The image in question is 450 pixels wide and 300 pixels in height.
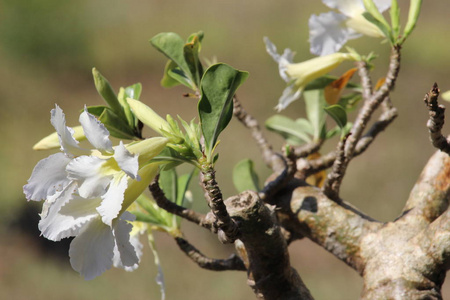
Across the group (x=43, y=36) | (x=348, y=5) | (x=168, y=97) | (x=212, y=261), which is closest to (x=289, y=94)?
(x=348, y=5)

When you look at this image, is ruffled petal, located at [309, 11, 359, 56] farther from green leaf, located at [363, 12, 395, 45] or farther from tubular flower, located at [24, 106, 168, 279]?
tubular flower, located at [24, 106, 168, 279]

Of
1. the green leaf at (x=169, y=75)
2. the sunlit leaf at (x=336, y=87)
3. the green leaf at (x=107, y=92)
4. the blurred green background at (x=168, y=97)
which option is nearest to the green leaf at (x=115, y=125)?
the green leaf at (x=107, y=92)

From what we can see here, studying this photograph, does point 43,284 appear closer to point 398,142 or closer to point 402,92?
point 398,142

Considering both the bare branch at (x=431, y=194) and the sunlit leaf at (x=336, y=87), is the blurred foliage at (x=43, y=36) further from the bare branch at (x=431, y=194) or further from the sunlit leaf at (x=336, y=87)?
the bare branch at (x=431, y=194)

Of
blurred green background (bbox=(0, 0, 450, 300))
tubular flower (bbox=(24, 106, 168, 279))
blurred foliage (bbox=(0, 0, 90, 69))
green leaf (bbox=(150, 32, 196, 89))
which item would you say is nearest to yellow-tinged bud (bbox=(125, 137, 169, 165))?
tubular flower (bbox=(24, 106, 168, 279))

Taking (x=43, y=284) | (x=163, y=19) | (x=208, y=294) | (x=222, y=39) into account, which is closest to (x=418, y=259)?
(x=208, y=294)
